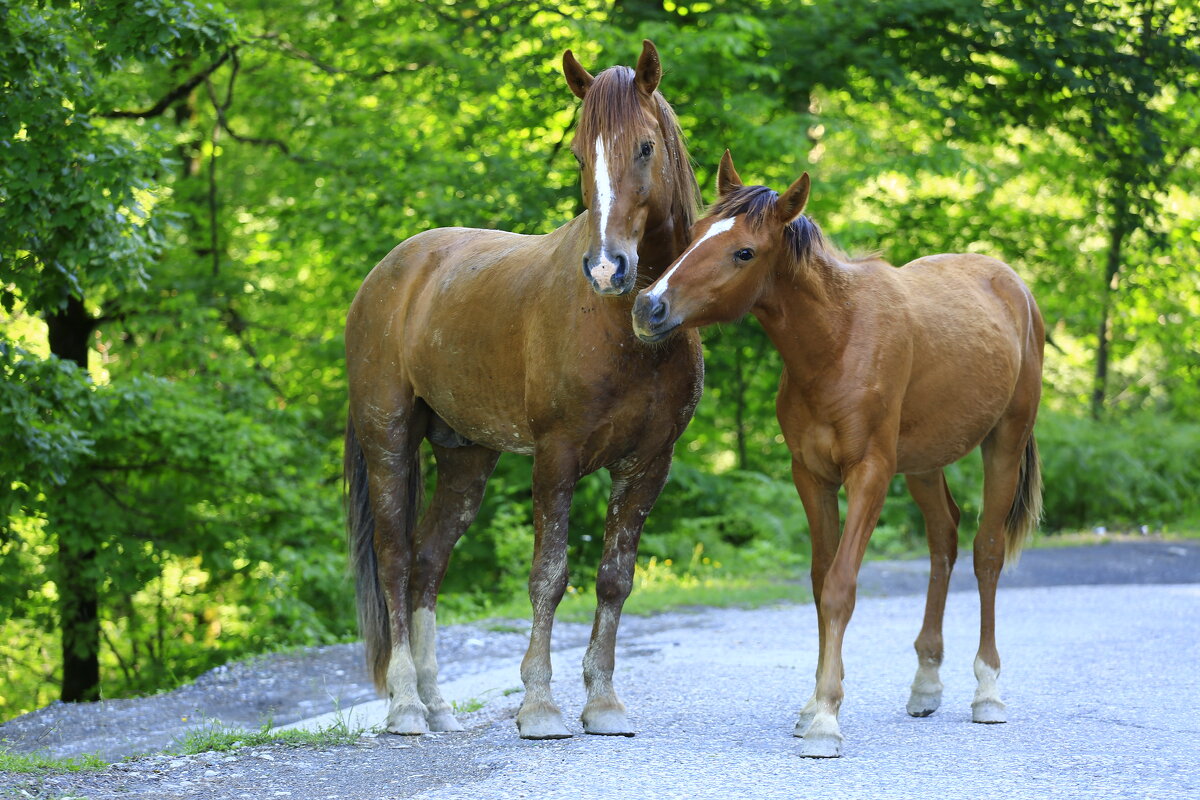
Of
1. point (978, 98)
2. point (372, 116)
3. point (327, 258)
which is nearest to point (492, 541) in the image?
point (327, 258)

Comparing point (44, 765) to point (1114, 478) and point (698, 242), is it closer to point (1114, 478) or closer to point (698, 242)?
point (698, 242)

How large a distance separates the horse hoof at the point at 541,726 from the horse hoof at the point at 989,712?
77.5 inches

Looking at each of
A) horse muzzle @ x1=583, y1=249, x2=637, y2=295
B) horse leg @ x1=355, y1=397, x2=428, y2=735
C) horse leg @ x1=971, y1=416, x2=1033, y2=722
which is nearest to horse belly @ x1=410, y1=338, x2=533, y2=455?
horse leg @ x1=355, y1=397, x2=428, y2=735

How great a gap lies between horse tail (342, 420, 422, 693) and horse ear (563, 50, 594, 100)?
2.38 metres

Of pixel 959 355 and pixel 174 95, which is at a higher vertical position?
pixel 174 95

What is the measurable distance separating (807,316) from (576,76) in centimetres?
149

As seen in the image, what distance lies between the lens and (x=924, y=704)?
19.0 ft

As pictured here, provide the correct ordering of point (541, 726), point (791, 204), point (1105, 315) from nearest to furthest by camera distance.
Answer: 1. point (791, 204)
2. point (541, 726)
3. point (1105, 315)

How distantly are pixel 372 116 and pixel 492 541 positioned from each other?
539 cm

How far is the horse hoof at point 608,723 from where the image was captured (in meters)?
5.30

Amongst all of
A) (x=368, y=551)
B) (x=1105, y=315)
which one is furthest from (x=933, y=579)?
(x=1105, y=315)

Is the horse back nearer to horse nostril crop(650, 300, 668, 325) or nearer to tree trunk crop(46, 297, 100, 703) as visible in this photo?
horse nostril crop(650, 300, 668, 325)

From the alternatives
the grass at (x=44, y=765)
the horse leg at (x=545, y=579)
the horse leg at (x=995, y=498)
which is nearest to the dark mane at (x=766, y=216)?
the horse leg at (x=545, y=579)

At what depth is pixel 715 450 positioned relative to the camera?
18.8m
